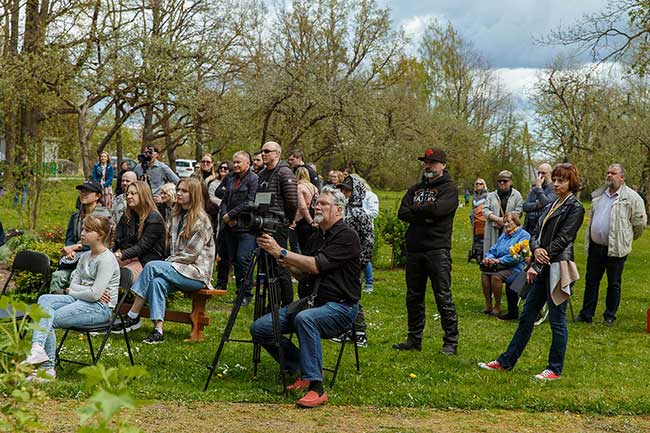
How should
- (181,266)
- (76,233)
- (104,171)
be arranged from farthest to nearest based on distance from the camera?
(104,171) → (76,233) → (181,266)

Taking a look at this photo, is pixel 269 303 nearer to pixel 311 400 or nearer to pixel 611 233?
pixel 311 400

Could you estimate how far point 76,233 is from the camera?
30.0 ft

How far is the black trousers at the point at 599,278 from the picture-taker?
9738 mm

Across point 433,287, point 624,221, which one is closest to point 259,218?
point 433,287

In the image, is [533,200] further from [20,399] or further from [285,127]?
[285,127]

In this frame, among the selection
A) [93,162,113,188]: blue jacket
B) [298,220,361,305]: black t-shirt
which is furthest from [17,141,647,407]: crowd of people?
[93,162,113,188]: blue jacket

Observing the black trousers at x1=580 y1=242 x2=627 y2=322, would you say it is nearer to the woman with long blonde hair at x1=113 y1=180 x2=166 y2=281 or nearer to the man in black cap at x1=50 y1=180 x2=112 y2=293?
the woman with long blonde hair at x1=113 y1=180 x2=166 y2=281

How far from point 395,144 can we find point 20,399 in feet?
106

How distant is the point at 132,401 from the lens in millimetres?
2355

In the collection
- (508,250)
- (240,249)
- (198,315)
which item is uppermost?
(508,250)

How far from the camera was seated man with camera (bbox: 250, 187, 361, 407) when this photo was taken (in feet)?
19.5

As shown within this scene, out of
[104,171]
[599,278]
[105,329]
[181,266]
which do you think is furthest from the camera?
[104,171]

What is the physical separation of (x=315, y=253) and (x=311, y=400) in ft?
4.06

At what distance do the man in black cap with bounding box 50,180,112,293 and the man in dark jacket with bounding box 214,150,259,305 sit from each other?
154 cm
